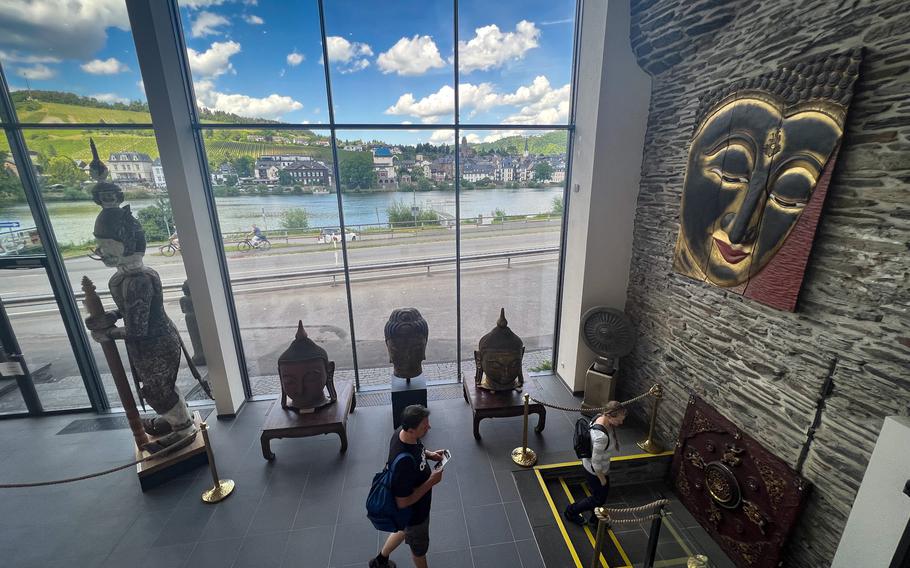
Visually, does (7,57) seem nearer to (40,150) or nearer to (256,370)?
(40,150)

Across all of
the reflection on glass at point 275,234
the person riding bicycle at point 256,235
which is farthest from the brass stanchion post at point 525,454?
the person riding bicycle at point 256,235

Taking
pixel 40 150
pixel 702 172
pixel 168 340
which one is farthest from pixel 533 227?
pixel 40 150

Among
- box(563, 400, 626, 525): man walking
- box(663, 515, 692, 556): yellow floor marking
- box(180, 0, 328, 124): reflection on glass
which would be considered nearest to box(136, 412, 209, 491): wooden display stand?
box(180, 0, 328, 124): reflection on glass

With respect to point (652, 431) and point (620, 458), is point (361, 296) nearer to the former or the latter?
point (620, 458)

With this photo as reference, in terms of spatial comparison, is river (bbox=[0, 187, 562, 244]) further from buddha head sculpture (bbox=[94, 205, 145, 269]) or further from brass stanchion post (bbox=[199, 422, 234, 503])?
brass stanchion post (bbox=[199, 422, 234, 503])

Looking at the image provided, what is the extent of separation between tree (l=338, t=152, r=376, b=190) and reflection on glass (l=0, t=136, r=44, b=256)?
12.9ft

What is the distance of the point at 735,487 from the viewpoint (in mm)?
3375

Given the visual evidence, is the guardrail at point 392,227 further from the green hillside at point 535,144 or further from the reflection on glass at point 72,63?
the reflection on glass at point 72,63

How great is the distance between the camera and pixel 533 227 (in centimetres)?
580

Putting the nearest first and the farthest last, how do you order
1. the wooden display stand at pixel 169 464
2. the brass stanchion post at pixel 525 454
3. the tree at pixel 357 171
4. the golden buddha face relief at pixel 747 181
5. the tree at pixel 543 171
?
the golden buddha face relief at pixel 747 181
the wooden display stand at pixel 169 464
the brass stanchion post at pixel 525 454
the tree at pixel 357 171
the tree at pixel 543 171

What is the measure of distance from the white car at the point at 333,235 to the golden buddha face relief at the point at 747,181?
4.19 m

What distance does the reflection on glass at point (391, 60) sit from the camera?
15.1ft

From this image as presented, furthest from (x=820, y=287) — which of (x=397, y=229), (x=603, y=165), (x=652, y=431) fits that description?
(x=397, y=229)

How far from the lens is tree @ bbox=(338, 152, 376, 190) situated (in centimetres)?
504
